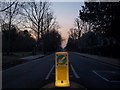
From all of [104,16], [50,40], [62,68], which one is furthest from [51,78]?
[50,40]

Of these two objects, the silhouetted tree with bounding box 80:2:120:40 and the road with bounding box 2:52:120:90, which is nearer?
the road with bounding box 2:52:120:90

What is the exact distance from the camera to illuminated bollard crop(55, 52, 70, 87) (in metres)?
12.3

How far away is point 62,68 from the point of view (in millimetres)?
12359

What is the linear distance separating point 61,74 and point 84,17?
51.4 m

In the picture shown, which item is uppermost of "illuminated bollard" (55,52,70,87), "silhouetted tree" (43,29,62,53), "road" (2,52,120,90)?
"silhouetted tree" (43,29,62,53)

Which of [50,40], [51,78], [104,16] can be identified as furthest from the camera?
[50,40]

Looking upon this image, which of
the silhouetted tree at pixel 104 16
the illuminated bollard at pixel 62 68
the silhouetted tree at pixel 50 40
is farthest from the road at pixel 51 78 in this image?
the silhouetted tree at pixel 50 40

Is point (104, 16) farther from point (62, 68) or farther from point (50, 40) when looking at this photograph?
point (50, 40)

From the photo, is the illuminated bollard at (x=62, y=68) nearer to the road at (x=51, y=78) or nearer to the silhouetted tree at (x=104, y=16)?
the road at (x=51, y=78)

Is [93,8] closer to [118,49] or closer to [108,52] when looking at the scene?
[108,52]

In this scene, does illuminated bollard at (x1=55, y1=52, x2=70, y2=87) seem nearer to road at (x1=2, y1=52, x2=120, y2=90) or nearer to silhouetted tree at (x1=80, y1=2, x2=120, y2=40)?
road at (x1=2, y1=52, x2=120, y2=90)

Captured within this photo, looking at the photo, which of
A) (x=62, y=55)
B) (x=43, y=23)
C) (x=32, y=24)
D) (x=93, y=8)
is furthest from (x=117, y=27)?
(x=43, y=23)

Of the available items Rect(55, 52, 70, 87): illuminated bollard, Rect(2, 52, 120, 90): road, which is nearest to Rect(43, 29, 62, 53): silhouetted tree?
Rect(2, 52, 120, 90): road

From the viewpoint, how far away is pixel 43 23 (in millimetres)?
84688
